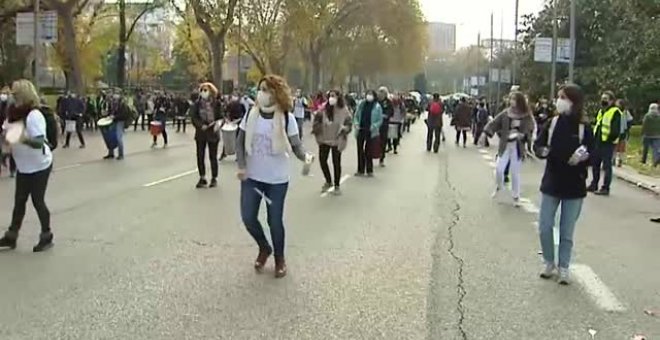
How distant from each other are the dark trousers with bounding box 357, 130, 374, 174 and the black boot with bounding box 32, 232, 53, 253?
30.0ft

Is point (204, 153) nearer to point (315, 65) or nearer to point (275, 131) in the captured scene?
point (275, 131)

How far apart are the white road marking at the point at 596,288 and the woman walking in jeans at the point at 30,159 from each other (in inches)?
201

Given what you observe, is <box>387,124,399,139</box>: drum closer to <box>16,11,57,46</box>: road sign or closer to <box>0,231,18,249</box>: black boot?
<box>16,11,57,46</box>: road sign

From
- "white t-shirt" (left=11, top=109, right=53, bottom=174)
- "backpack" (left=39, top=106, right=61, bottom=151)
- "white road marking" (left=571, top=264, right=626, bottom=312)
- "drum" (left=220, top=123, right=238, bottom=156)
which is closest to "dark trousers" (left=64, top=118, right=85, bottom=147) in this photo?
"drum" (left=220, top=123, right=238, bottom=156)

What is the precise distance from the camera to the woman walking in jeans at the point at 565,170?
27.0 ft

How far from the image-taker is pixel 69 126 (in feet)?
91.9

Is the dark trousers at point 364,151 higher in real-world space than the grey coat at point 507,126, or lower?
lower

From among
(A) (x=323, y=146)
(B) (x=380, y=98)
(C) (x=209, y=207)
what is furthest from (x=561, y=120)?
(B) (x=380, y=98)

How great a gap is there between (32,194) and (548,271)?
16.3ft

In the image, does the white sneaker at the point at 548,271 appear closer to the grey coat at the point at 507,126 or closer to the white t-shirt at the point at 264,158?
the white t-shirt at the point at 264,158

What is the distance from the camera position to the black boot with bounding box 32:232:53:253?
30.8ft

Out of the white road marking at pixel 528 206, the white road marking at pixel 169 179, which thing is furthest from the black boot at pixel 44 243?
the white road marking at pixel 528 206

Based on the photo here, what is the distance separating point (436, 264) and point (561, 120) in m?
1.76

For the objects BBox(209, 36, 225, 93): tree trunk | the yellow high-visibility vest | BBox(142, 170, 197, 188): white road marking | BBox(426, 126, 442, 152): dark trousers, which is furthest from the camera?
BBox(209, 36, 225, 93): tree trunk
